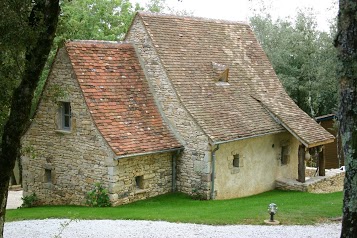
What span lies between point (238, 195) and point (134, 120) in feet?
16.4

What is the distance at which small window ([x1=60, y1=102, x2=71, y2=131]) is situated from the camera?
19.1 m

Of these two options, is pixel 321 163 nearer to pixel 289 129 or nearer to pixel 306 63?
pixel 289 129

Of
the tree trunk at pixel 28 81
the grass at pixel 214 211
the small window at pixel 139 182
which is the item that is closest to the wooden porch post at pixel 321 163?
the grass at pixel 214 211

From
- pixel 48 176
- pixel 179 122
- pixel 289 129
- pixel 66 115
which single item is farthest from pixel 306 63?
pixel 48 176

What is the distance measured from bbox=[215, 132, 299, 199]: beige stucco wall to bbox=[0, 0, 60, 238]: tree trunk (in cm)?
931

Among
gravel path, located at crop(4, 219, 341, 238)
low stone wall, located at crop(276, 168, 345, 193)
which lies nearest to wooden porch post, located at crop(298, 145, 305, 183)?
low stone wall, located at crop(276, 168, 345, 193)

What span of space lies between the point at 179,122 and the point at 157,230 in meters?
6.72

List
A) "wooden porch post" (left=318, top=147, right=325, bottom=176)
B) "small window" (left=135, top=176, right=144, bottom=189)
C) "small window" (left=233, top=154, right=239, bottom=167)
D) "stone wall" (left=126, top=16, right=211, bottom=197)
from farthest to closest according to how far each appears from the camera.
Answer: "wooden porch post" (left=318, top=147, right=325, bottom=176), "small window" (left=233, top=154, right=239, bottom=167), "stone wall" (left=126, top=16, right=211, bottom=197), "small window" (left=135, top=176, right=144, bottom=189)

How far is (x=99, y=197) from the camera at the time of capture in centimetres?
1744

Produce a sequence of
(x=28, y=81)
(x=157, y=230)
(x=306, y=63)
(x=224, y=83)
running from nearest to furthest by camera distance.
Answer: (x=28, y=81)
(x=157, y=230)
(x=224, y=83)
(x=306, y=63)

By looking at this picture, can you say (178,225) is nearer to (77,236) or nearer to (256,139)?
(77,236)

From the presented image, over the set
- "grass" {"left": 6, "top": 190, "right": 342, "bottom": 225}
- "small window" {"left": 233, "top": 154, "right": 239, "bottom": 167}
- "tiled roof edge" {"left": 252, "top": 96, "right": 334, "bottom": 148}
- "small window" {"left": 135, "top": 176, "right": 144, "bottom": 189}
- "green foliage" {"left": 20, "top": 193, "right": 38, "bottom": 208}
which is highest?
"tiled roof edge" {"left": 252, "top": 96, "right": 334, "bottom": 148}

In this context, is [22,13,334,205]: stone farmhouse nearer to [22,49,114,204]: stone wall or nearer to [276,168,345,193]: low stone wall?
[22,49,114,204]: stone wall

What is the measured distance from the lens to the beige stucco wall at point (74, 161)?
57.5 feet
